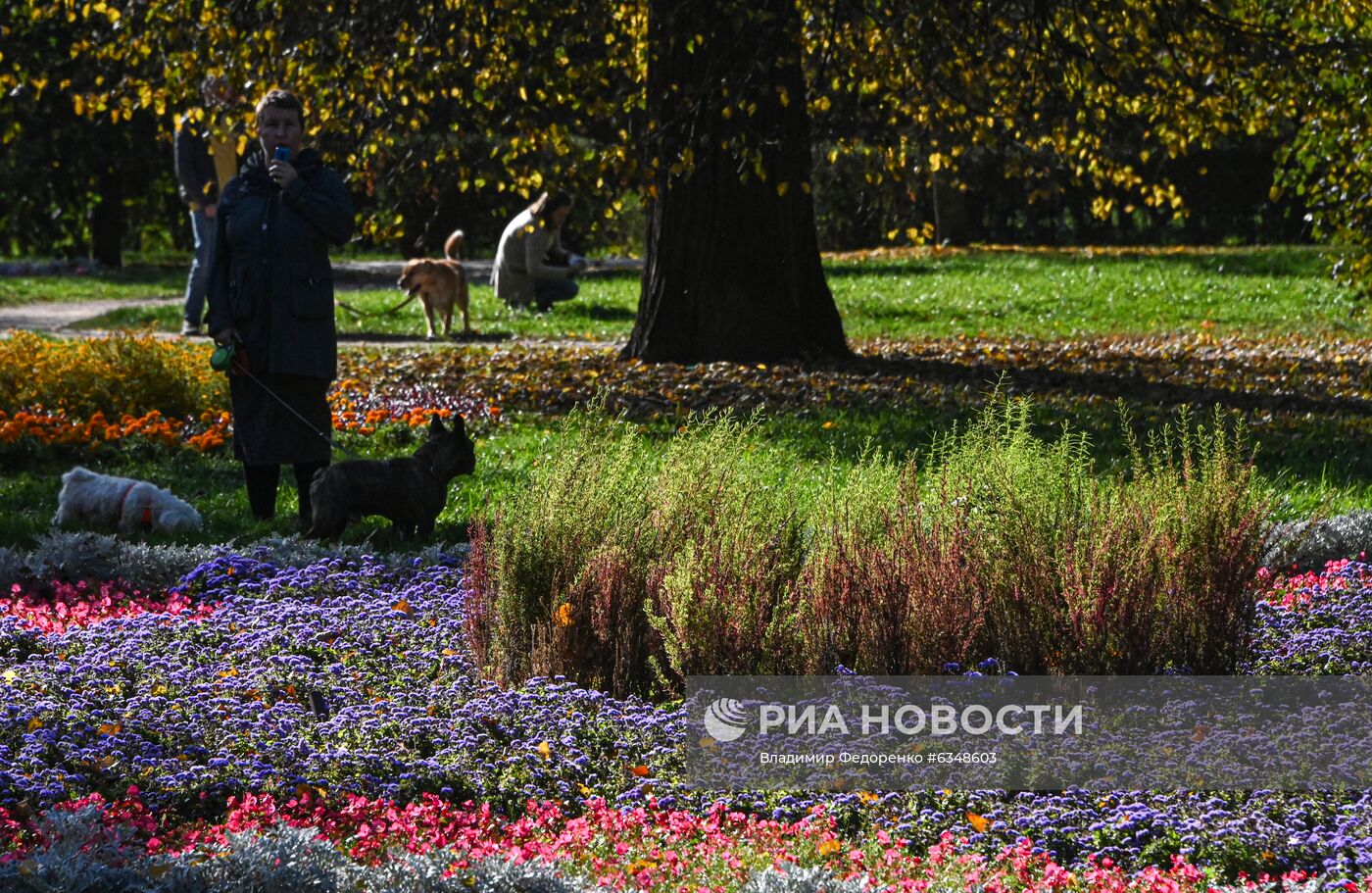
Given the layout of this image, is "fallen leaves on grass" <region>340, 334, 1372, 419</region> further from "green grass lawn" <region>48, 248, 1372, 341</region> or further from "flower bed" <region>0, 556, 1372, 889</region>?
"flower bed" <region>0, 556, 1372, 889</region>

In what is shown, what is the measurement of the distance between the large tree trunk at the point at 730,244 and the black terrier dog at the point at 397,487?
14.1 feet

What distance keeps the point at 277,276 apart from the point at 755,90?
4.74 m

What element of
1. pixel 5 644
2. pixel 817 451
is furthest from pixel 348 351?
pixel 5 644

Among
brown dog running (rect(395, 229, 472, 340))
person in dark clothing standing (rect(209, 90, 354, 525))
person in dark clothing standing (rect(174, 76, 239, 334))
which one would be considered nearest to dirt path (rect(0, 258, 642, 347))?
brown dog running (rect(395, 229, 472, 340))

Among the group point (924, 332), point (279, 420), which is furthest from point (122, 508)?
point (924, 332)

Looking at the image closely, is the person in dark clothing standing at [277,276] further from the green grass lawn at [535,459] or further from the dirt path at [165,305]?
the dirt path at [165,305]

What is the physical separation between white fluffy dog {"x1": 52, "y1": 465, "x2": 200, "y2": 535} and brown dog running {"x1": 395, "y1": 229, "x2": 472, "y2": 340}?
25.2ft

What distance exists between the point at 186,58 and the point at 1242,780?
9.07 meters

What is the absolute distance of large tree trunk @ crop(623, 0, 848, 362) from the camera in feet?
36.0

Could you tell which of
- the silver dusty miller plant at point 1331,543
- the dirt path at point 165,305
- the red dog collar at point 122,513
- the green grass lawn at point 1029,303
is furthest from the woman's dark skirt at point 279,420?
the green grass lawn at point 1029,303

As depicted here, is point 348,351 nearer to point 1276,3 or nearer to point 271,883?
point 1276,3

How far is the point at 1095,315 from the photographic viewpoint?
1648 cm

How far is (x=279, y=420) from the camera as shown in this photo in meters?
6.86

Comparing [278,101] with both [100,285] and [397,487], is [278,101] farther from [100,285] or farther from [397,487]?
[100,285]
